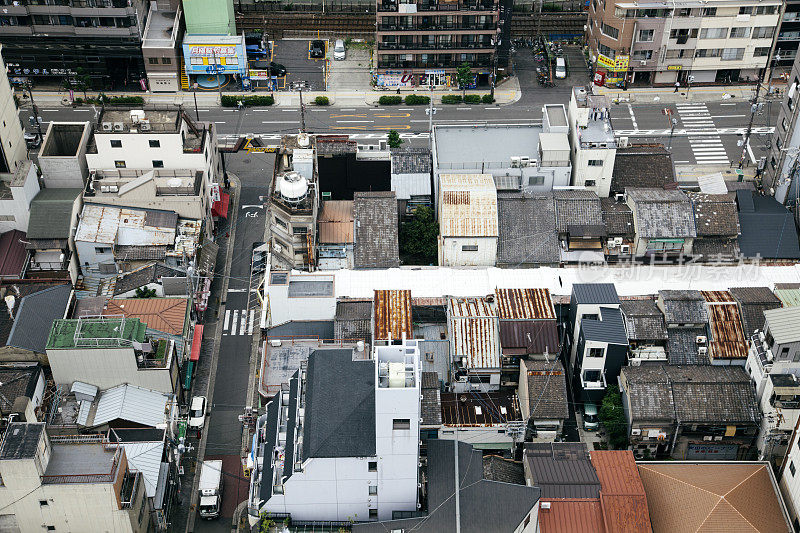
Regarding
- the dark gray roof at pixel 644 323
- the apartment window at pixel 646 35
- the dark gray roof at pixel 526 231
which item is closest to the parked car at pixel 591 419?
the dark gray roof at pixel 644 323

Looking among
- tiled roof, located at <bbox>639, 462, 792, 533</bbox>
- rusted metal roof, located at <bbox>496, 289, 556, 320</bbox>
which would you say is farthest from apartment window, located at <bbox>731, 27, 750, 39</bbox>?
tiled roof, located at <bbox>639, 462, 792, 533</bbox>

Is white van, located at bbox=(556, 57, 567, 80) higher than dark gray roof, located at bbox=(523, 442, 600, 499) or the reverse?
higher

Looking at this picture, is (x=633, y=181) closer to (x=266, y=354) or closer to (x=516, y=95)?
(x=516, y=95)

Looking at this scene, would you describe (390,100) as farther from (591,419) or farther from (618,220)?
(591,419)

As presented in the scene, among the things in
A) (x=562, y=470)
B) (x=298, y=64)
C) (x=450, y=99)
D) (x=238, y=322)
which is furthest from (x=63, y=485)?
(x=298, y=64)

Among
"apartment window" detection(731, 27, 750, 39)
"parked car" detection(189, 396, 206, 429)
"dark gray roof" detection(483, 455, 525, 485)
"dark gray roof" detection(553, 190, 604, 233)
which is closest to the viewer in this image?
"dark gray roof" detection(483, 455, 525, 485)

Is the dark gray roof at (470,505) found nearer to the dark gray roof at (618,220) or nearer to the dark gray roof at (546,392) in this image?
the dark gray roof at (546,392)

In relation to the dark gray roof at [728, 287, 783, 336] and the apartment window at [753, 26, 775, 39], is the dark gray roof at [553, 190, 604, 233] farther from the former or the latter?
the apartment window at [753, 26, 775, 39]
